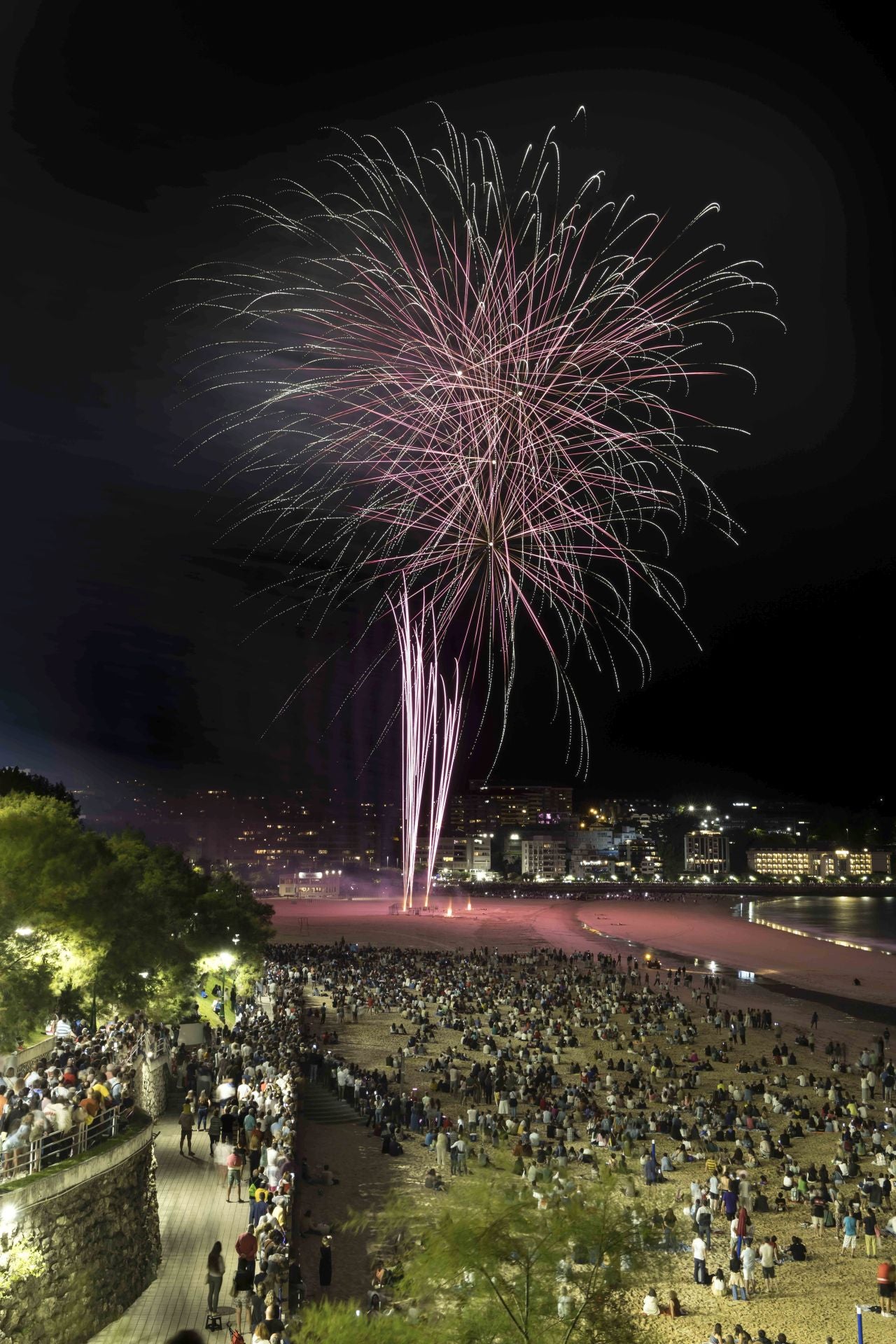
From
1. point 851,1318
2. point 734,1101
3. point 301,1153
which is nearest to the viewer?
point 851,1318

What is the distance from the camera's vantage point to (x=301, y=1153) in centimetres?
2106

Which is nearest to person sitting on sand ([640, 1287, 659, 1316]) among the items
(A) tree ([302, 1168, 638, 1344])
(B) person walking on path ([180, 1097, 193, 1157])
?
(A) tree ([302, 1168, 638, 1344])

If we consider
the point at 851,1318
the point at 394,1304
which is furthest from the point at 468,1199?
the point at 851,1318

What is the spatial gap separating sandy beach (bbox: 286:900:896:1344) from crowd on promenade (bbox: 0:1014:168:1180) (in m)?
3.94

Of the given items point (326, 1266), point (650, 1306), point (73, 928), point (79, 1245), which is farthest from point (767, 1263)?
point (73, 928)

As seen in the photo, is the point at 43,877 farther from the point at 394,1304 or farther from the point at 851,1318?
the point at 851,1318

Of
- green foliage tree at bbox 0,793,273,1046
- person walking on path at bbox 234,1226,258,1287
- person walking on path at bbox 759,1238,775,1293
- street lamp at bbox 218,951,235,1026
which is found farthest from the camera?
street lamp at bbox 218,951,235,1026

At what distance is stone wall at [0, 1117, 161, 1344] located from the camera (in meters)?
10.6

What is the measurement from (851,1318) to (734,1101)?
1186 cm

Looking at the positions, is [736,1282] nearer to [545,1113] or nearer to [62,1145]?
[545,1113]

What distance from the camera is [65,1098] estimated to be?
13.4 m

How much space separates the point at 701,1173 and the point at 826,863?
177 meters

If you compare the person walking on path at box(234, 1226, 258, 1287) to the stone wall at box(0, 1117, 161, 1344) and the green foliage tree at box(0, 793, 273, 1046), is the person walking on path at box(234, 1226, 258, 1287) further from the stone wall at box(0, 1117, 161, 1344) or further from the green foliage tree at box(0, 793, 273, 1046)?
the green foliage tree at box(0, 793, 273, 1046)

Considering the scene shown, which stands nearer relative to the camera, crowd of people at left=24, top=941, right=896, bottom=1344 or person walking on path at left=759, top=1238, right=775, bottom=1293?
crowd of people at left=24, top=941, right=896, bottom=1344
